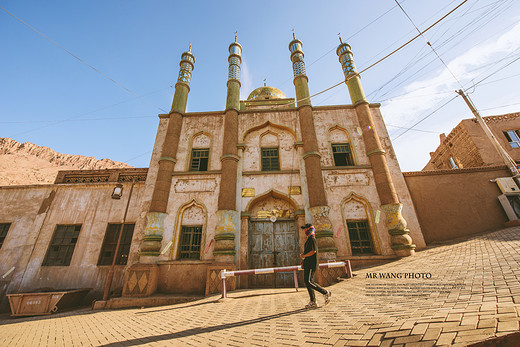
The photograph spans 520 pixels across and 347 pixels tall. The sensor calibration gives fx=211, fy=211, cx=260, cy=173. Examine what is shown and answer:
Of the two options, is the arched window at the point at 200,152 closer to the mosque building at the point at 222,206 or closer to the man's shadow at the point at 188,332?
the mosque building at the point at 222,206

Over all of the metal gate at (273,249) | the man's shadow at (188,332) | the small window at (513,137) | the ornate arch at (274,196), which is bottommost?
the man's shadow at (188,332)

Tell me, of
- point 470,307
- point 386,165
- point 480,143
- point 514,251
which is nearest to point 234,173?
point 386,165

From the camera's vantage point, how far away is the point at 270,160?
38.6 feet

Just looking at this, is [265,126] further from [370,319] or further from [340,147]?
[370,319]

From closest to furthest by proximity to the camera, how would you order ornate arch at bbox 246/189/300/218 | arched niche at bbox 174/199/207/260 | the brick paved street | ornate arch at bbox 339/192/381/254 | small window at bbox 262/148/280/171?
the brick paved street < ornate arch at bbox 339/192/381/254 < arched niche at bbox 174/199/207/260 < ornate arch at bbox 246/189/300/218 < small window at bbox 262/148/280/171

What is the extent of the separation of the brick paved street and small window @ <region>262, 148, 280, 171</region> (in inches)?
252

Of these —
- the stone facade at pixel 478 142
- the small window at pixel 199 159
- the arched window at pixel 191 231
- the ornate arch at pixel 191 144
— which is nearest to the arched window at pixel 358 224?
the arched window at pixel 191 231

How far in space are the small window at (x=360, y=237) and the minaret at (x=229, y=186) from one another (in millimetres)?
5297

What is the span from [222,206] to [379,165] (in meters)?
7.99

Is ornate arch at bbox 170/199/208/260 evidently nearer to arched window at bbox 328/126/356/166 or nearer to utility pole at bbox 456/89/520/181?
arched window at bbox 328/126/356/166

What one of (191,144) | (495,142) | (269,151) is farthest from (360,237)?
(495,142)

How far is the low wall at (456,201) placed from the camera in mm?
10164

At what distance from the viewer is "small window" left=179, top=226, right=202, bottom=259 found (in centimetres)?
957

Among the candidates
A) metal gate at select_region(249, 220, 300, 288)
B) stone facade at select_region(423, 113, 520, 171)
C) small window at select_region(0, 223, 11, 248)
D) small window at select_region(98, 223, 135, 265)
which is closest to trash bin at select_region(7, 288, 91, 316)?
small window at select_region(98, 223, 135, 265)
